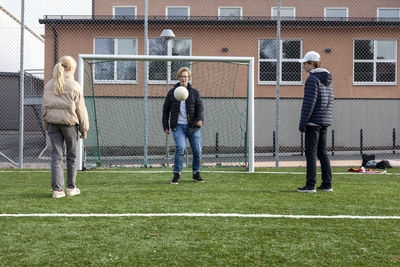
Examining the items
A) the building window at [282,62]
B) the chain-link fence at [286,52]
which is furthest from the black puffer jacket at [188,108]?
the building window at [282,62]

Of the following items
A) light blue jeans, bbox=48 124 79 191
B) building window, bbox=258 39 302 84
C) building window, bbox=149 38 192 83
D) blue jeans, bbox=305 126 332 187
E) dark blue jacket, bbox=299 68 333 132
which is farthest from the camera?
building window, bbox=258 39 302 84

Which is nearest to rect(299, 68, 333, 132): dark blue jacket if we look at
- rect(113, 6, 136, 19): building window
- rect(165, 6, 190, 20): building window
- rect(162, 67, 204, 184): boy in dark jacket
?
rect(162, 67, 204, 184): boy in dark jacket

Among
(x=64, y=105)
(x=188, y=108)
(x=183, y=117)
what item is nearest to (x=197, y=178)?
(x=183, y=117)

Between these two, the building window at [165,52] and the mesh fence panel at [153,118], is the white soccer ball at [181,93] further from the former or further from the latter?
the building window at [165,52]

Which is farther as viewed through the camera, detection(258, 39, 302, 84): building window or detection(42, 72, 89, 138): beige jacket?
detection(258, 39, 302, 84): building window

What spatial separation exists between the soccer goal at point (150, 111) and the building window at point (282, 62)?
132 inches

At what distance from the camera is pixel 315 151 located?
621 centimetres

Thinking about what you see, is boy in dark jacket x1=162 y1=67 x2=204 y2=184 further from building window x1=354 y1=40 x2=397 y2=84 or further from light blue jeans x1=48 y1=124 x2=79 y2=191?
building window x1=354 y1=40 x2=397 y2=84

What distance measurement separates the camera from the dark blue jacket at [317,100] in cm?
602

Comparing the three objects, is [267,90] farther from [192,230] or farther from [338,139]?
[192,230]

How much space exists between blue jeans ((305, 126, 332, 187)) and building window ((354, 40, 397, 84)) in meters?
12.9

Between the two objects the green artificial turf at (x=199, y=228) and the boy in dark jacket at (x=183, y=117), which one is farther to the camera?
the boy in dark jacket at (x=183, y=117)

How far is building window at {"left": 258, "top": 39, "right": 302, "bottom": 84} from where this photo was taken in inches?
695

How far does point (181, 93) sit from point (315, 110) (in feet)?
6.52
